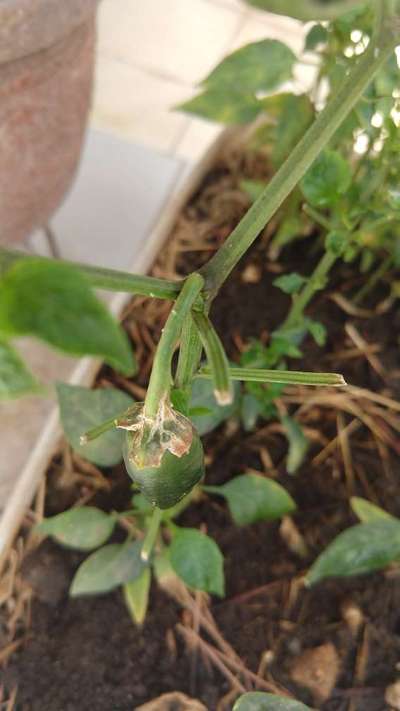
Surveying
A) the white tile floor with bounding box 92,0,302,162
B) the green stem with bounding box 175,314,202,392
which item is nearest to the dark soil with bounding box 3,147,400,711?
the green stem with bounding box 175,314,202,392

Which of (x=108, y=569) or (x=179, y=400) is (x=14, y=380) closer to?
(x=179, y=400)

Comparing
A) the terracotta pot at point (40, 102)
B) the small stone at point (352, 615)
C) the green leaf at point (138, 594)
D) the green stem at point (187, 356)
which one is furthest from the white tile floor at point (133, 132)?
the green stem at point (187, 356)

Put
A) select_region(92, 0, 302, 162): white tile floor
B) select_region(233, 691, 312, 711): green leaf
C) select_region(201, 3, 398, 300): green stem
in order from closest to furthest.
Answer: select_region(201, 3, 398, 300): green stem → select_region(233, 691, 312, 711): green leaf → select_region(92, 0, 302, 162): white tile floor

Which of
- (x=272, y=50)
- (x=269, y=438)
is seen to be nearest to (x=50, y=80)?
(x=272, y=50)

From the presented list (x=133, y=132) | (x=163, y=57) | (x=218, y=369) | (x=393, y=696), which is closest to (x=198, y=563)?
(x=393, y=696)

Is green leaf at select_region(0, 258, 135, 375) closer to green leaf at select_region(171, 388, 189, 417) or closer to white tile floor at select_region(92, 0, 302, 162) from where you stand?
green leaf at select_region(171, 388, 189, 417)

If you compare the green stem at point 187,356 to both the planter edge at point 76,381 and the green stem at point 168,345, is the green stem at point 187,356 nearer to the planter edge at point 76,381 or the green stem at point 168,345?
the green stem at point 168,345

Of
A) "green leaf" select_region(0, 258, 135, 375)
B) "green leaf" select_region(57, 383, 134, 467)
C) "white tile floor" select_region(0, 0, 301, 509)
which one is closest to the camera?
"green leaf" select_region(0, 258, 135, 375)
